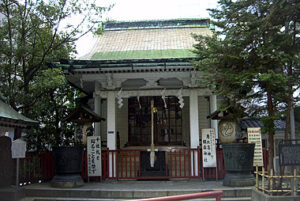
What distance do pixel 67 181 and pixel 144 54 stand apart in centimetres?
590

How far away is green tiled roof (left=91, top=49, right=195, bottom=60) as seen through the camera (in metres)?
13.0

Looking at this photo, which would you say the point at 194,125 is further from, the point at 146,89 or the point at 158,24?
the point at 158,24

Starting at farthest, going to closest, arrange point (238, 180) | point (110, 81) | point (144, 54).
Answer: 1. point (144, 54)
2. point (110, 81)
3. point (238, 180)

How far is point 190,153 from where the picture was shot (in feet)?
40.8

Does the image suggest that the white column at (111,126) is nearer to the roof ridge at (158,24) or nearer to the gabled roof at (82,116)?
the gabled roof at (82,116)

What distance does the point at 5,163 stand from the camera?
10.0 m

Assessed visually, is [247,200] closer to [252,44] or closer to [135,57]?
[252,44]

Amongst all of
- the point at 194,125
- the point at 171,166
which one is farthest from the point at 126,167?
the point at 194,125

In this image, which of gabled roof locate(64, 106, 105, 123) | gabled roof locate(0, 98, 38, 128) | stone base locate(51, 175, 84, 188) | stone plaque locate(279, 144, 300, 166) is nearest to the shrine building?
gabled roof locate(64, 106, 105, 123)

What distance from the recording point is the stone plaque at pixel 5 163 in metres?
9.95

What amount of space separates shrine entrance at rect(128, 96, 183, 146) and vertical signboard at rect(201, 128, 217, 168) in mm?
4185

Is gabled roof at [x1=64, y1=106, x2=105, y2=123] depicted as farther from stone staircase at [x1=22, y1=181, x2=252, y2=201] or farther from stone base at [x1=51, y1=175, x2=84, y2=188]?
stone staircase at [x1=22, y1=181, x2=252, y2=201]

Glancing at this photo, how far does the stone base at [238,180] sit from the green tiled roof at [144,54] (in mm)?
4878

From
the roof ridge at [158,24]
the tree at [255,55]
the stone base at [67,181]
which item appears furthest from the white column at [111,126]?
the roof ridge at [158,24]
